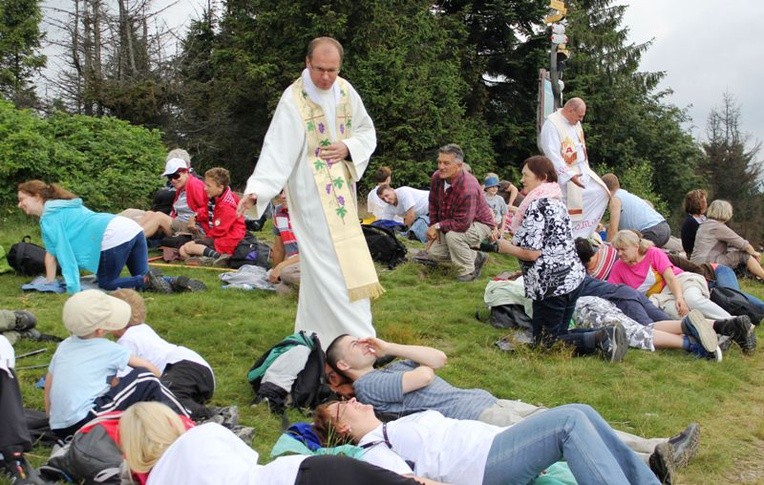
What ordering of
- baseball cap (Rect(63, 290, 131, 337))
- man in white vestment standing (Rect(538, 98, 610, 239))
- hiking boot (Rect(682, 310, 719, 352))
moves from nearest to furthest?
1. baseball cap (Rect(63, 290, 131, 337))
2. hiking boot (Rect(682, 310, 719, 352))
3. man in white vestment standing (Rect(538, 98, 610, 239))

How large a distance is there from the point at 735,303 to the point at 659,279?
804 millimetres

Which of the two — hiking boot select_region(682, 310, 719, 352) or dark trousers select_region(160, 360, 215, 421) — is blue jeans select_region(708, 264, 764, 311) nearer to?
hiking boot select_region(682, 310, 719, 352)

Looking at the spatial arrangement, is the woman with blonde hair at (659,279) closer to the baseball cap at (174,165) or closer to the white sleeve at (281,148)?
the white sleeve at (281,148)

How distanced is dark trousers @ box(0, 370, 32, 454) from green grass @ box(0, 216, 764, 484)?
54 cm

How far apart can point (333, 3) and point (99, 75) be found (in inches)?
277

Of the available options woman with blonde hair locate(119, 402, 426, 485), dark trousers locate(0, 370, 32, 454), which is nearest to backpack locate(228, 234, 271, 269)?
dark trousers locate(0, 370, 32, 454)

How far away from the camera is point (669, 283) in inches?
309

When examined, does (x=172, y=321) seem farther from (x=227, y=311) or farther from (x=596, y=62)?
(x=596, y=62)

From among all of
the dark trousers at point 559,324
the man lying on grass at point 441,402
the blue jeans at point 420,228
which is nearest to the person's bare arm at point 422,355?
the man lying on grass at point 441,402

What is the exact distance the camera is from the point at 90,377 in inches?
172

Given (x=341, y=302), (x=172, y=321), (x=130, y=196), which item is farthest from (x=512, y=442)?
(x=130, y=196)

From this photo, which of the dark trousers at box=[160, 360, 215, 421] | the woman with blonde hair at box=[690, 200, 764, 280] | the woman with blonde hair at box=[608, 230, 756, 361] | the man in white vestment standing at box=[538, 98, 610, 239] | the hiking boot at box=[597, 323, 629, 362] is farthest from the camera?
the woman with blonde hair at box=[690, 200, 764, 280]

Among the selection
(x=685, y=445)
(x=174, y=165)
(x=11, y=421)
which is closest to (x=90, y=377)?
(x=11, y=421)

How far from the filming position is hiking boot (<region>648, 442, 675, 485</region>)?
4.24m
